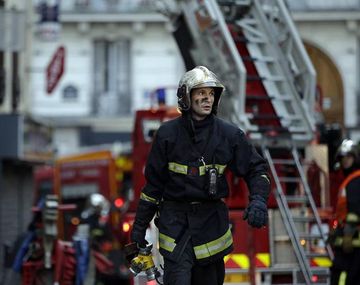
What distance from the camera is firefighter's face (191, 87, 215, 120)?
678cm

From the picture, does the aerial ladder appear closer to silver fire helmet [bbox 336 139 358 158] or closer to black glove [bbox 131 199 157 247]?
silver fire helmet [bbox 336 139 358 158]

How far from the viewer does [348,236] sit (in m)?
8.92

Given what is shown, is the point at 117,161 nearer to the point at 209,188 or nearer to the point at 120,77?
the point at 120,77

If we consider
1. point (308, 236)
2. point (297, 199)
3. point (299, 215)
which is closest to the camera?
point (308, 236)

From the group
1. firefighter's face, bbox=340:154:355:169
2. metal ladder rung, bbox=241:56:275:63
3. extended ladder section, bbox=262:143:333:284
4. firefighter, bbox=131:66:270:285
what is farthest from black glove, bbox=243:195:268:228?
metal ladder rung, bbox=241:56:275:63

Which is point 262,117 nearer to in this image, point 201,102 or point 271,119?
point 271,119

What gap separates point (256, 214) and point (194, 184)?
468 millimetres

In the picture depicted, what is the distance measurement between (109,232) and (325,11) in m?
18.5

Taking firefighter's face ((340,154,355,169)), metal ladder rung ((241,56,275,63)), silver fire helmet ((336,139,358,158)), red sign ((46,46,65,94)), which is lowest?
firefighter's face ((340,154,355,169))

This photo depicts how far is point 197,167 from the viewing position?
671 cm

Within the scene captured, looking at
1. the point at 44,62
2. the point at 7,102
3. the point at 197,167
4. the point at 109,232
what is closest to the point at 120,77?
the point at 44,62

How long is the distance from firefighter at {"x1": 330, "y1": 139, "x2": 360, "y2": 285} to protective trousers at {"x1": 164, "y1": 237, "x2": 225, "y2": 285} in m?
2.34

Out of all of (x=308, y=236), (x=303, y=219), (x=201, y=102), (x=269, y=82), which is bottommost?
(x=308, y=236)

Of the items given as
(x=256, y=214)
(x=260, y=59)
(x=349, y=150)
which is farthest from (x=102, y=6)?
(x=256, y=214)
